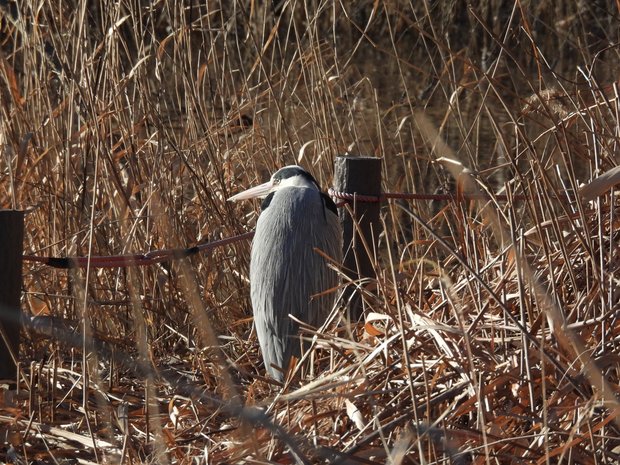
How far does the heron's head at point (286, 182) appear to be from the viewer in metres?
2.75

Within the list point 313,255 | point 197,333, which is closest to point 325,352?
point 313,255

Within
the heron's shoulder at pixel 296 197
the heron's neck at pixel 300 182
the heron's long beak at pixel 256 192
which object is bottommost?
Result: the heron's long beak at pixel 256 192

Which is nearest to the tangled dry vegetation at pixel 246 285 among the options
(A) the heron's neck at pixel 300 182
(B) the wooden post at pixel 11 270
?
(B) the wooden post at pixel 11 270

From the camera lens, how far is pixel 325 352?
231 cm

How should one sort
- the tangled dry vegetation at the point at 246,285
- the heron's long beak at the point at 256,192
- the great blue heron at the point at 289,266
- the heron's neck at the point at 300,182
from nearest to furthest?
the tangled dry vegetation at the point at 246,285 → the great blue heron at the point at 289,266 → the heron's neck at the point at 300,182 → the heron's long beak at the point at 256,192

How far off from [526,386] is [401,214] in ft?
10.3

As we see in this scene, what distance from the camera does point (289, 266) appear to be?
263 centimetres

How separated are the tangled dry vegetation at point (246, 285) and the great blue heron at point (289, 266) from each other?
155 mm

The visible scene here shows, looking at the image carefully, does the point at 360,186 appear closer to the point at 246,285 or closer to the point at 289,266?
the point at 289,266

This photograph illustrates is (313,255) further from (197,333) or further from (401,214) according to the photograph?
(401,214)

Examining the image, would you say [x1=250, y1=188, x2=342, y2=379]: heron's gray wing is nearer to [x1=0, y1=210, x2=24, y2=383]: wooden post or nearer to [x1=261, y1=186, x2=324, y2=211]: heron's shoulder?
[x1=261, y1=186, x2=324, y2=211]: heron's shoulder

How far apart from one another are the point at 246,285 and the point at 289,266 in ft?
1.94

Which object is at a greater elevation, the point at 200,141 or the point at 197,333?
the point at 200,141

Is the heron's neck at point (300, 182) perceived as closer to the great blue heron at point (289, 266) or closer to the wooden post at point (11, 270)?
the great blue heron at point (289, 266)
